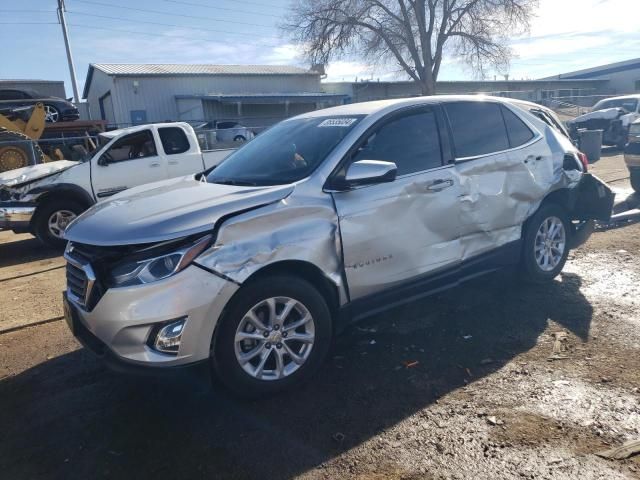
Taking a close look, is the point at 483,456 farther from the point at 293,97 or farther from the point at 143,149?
the point at 293,97

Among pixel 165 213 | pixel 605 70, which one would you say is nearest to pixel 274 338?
pixel 165 213

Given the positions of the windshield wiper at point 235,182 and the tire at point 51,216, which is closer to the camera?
the windshield wiper at point 235,182

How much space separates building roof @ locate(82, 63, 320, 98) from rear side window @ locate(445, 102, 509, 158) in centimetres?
3185

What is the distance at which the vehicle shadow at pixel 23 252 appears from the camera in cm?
778

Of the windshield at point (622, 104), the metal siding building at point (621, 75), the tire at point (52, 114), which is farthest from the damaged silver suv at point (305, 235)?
the metal siding building at point (621, 75)

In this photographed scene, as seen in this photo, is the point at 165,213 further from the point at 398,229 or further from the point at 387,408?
the point at 387,408

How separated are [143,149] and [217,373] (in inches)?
268

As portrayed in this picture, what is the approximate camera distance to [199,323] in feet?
9.44

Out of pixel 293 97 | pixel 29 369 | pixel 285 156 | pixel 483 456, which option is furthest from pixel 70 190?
pixel 293 97

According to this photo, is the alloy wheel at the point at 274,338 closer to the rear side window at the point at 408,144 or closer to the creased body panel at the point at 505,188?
the rear side window at the point at 408,144

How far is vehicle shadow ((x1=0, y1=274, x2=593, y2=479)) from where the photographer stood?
8.95 ft

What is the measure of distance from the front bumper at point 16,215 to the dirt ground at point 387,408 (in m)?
3.78

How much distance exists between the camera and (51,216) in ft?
26.3

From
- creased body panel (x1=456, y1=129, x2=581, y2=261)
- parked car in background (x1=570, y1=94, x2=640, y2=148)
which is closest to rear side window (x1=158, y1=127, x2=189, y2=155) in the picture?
creased body panel (x1=456, y1=129, x2=581, y2=261)
